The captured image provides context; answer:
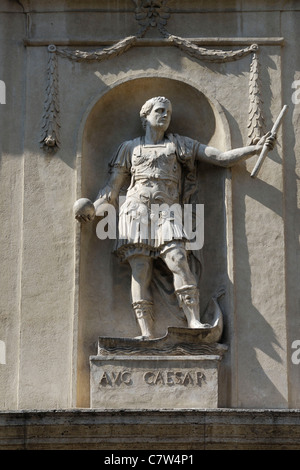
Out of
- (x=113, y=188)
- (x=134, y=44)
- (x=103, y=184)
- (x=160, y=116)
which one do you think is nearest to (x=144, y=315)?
(x=113, y=188)

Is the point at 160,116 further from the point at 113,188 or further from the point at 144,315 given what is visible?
the point at 144,315

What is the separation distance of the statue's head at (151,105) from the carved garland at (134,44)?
59 centimetres

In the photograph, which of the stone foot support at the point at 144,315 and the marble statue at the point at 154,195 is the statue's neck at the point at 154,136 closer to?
the marble statue at the point at 154,195

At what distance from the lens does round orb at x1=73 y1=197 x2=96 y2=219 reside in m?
14.5

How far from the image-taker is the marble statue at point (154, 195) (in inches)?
569

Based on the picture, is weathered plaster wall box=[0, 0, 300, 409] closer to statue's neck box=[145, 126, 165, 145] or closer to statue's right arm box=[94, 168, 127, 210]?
statue's right arm box=[94, 168, 127, 210]

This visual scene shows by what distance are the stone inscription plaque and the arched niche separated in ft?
1.09

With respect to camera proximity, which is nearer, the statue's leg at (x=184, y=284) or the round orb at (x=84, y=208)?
the statue's leg at (x=184, y=284)

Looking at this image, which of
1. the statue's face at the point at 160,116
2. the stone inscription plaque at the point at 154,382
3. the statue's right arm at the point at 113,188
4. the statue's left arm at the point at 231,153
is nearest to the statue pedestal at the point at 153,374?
the stone inscription plaque at the point at 154,382

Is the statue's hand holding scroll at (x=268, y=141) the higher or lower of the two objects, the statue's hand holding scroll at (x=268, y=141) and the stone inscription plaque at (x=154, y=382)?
the higher

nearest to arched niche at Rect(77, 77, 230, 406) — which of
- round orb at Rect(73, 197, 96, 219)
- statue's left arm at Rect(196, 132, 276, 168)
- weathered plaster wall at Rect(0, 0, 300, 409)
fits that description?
weathered plaster wall at Rect(0, 0, 300, 409)

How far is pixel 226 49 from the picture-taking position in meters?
15.2
